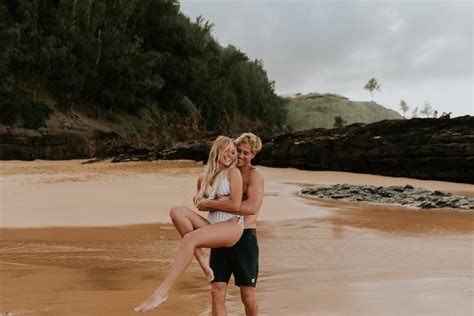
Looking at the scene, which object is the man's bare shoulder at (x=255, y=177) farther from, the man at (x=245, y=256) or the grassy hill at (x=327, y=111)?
the grassy hill at (x=327, y=111)

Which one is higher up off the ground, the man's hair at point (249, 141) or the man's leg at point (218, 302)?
the man's hair at point (249, 141)

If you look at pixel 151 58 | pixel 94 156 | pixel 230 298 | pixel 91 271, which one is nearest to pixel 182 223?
pixel 230 298

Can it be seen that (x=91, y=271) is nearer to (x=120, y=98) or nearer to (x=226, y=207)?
(x=226, y=207)

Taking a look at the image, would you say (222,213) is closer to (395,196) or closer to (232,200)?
(232,200)

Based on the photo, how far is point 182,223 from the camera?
3.05m

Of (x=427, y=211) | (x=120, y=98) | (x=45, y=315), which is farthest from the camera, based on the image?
(x=120, y=98)

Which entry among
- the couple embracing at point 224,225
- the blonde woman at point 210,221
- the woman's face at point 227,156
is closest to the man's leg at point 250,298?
the couple embracing at point 224,225

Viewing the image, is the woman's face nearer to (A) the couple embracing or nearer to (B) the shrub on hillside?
(A) the couple embracing

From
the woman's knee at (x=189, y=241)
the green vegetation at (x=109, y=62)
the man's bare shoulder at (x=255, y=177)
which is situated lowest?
the woman's knee at (x=189, y=241)

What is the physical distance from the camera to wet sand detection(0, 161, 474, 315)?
3623mm

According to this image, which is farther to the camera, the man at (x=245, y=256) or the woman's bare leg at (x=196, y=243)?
the man at (x=245, y=256)

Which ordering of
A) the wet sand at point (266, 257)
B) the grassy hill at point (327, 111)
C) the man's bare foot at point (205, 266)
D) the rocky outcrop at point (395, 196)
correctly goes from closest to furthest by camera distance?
1. the man's bare foot at point (205, 266)
2. the wet sand at point (266, 257)
3. the rocky outcrop at point (395, 196)
4. the grassy hill at point (327, 111)

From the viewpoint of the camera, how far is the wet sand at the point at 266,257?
3.62 meters

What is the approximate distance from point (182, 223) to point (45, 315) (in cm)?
127
